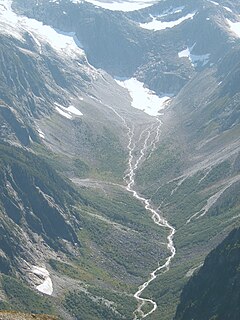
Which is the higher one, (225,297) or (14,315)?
(14,315)

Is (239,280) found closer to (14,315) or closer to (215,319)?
(215,319)

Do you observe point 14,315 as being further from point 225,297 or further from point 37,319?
point 225,297

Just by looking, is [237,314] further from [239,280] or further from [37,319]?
[37,319]

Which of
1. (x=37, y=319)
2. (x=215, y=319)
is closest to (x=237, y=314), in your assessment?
(x=215, y=319)

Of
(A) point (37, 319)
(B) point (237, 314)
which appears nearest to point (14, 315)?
(A) point (37, 319)

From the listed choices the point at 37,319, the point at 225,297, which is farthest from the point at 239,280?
the point at 37,319

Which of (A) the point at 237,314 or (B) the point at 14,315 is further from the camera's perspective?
(A) the point at 237,314

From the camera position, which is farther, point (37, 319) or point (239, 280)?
point (239, 280)

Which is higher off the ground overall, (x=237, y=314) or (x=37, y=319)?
(x=37, y=319)
